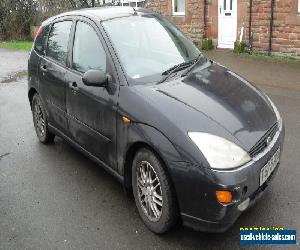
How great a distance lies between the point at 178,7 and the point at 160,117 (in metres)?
12.1

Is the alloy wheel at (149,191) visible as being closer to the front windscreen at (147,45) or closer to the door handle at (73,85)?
the front windscreen at (147,45)

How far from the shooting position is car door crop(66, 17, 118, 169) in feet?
13.5

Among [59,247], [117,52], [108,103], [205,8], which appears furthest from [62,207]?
[205,8]

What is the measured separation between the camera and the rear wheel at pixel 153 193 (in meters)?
3.50

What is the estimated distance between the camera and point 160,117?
11.6ft

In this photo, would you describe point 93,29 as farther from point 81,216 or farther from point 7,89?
point 7,89

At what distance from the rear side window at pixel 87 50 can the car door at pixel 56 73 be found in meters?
0.25

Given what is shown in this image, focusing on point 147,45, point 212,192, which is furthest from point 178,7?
point 212,192

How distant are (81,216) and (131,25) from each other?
6.98ft

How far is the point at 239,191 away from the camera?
3.20 meters

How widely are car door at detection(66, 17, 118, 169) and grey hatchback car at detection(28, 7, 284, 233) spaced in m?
0.01

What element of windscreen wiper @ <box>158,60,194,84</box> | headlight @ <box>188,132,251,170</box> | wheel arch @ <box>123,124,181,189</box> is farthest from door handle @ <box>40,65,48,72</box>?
headlight @ <box>188,132,251,170</box>

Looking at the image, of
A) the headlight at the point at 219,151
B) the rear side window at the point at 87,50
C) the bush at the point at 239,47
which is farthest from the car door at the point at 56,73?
the bush at the point at 239,47

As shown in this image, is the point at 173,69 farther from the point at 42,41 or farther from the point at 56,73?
the point at 42,41
